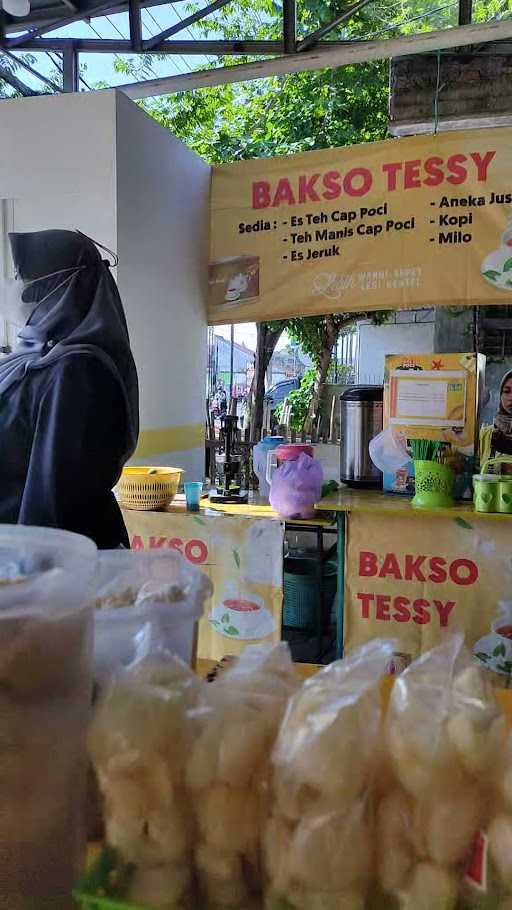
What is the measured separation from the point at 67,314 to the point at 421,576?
1.89m

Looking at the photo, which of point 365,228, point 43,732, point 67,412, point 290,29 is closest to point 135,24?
point 290,29

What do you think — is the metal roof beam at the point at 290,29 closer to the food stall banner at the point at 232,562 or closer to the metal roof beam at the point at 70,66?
the metal roof beam at the point at 70,66

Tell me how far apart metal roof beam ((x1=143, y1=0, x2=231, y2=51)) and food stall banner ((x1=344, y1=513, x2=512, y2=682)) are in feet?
8.99

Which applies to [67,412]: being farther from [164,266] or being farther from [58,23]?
[58,23]

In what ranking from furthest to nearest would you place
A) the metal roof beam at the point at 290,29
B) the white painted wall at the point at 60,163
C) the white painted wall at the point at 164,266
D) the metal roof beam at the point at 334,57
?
the metal roof beam at the point at 290,29
the metal roof beam at the point at 334,57
the white painted wall at the point at 164,266
the white painted wall at the point at 60,163

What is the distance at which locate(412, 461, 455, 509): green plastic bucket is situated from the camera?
3.00 metres

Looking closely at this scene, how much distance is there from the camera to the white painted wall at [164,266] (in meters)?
3.25

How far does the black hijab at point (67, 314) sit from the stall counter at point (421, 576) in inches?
57.0

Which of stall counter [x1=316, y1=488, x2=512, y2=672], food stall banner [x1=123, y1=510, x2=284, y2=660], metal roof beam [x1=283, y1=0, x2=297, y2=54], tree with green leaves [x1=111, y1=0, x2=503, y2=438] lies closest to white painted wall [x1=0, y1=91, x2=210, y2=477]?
food stall banner [x1=123, y1=510, x2=284, y2=660]

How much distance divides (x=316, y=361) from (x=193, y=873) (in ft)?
20.1

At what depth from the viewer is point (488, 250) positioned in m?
3.46

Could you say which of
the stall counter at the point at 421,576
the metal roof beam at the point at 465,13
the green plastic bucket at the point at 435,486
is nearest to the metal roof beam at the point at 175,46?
the metal roof beam at the point at 465,13

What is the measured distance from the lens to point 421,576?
3008 mm

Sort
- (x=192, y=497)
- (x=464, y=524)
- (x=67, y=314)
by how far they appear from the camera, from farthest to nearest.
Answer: (x=192, y=497), (x=464, y=524), (x=67, y=314)
